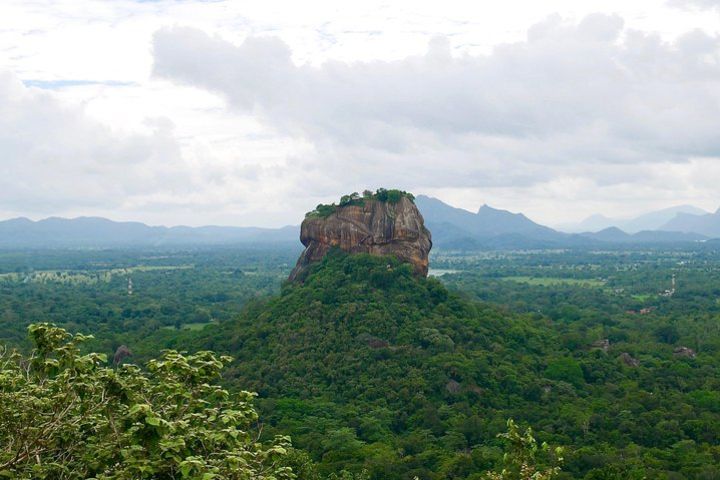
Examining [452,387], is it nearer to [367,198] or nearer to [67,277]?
[367,198]

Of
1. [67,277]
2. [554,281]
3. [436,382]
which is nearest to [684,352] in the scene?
[436,382]

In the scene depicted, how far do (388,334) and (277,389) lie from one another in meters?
7.43

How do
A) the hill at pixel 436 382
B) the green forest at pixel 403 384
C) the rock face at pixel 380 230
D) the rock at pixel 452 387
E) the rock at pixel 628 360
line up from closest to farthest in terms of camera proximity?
the green forest at pixel 403 384 → the hill at pixel 436 382 → the rock at pixel 452 387 → the rock at pixel 628 360 → the rock face at pixel 380 230

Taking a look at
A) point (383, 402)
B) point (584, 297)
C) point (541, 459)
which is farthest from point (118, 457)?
point (584, 297)

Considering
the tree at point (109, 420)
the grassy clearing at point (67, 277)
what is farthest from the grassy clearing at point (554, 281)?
the tree at point (109, 420)

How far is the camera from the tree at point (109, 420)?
7168 mm

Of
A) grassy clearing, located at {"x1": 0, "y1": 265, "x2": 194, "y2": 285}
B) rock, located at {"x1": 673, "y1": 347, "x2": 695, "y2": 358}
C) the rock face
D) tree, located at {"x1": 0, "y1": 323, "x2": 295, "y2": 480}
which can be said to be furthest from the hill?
grassy clearing, located at {"x1": 0, "y1": 265, "x2": 194, "y2": 285}

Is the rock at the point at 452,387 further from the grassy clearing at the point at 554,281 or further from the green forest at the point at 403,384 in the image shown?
the grassy clearing at the point at 554,281

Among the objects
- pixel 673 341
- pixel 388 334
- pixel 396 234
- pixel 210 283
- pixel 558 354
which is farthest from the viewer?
pixel 210 283

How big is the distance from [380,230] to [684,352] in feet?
Answer: 71.8

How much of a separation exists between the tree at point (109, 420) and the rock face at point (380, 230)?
32880 mm

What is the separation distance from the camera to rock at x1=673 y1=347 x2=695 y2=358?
41384 millimetres

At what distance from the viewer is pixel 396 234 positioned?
41312 mm

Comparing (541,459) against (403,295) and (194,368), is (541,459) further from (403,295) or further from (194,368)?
(194,368)
